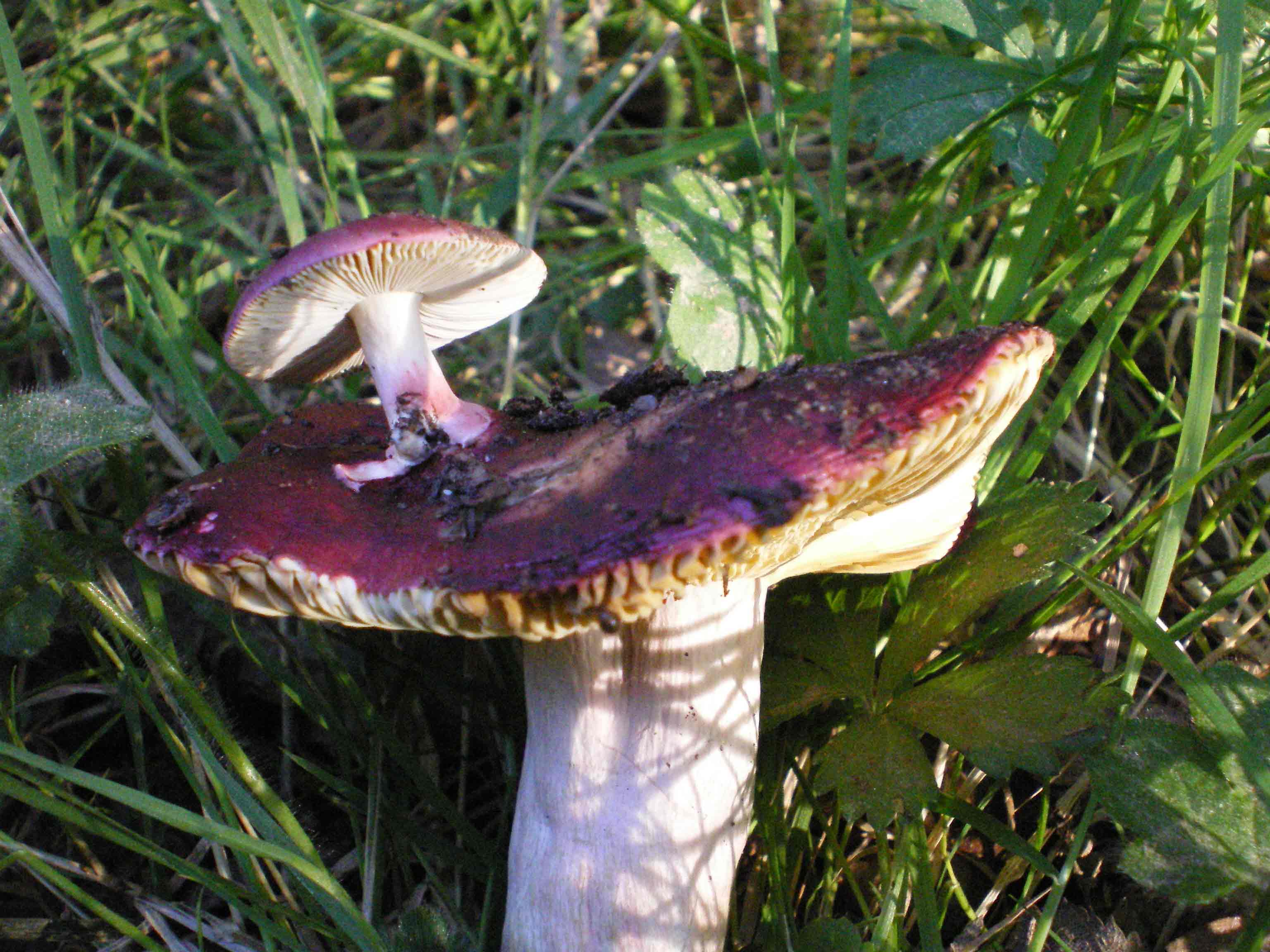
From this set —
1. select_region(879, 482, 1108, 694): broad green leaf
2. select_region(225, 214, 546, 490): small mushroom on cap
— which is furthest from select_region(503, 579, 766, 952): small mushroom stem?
select_region(225, 214, 546, 490): small mushroom on cap

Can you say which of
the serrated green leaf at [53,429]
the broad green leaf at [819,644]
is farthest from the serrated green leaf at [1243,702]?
the serrated green leaf at [53,429]

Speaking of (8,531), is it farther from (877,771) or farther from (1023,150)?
(1023,150)

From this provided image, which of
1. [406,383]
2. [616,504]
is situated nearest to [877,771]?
[616,504]

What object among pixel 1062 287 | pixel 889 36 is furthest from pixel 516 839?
pixel 889 36

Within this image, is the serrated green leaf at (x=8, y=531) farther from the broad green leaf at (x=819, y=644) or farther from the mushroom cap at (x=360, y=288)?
the broad green leaf at (x=819, y=644)

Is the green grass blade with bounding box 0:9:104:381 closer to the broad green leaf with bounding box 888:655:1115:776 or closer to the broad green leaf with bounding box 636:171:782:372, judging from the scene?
the broad green leaf with bounding box 636:171:782:372

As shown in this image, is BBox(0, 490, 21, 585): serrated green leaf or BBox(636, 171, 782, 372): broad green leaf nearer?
BBox(0, 490, 21, 585): serrated green leaf

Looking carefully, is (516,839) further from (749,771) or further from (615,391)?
(615,391)
